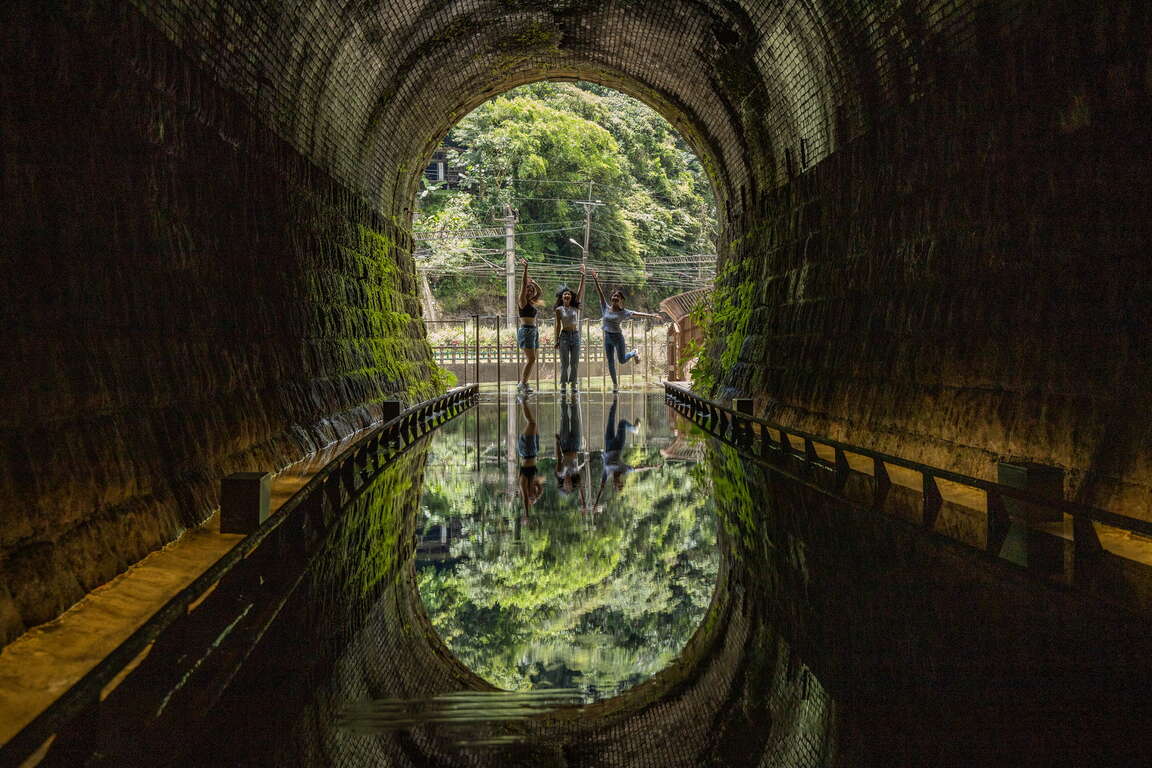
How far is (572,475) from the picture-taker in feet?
27.3

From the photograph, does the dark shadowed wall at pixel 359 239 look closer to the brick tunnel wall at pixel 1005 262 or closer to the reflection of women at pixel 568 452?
the brick tunnel wall at pixel 1005 262

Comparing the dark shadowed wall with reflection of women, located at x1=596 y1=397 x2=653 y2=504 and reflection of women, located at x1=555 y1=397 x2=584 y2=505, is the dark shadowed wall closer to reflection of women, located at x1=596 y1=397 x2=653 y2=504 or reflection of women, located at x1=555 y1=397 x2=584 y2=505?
reflection of women, located at x1=596 y1=397 x2=653 y2=504

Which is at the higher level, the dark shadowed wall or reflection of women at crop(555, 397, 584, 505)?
the dark shadowed wall

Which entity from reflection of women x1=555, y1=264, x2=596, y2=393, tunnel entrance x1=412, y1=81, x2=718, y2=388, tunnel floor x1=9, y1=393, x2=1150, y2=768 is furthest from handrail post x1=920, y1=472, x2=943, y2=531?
tunnel entrance x1=412, y1=81, x2=718, y2=388

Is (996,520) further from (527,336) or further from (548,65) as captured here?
(548,65)

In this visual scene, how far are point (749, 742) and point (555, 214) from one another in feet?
143

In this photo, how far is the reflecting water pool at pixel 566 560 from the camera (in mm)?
3799

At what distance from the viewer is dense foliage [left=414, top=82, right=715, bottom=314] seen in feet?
146

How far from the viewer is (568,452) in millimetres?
9961

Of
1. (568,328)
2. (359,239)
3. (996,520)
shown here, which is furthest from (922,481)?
(568,328)

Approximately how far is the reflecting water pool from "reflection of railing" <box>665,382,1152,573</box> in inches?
31.5

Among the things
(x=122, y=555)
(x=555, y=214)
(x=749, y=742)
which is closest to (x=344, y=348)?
(x=122, y=555)

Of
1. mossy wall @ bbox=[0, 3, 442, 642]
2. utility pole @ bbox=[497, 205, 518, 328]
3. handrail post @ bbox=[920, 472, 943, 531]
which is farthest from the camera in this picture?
utility pole @ bbox=[497, 205, 518, 328]

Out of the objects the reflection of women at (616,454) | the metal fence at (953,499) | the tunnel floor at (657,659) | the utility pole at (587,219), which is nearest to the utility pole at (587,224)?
the utility pole at (587,219)
